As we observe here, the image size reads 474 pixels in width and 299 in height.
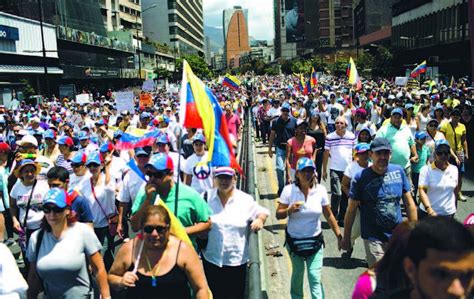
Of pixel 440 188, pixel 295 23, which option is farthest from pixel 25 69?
pixel 295 23

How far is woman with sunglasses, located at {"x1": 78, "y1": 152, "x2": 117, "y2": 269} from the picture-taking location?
6668 millimetres

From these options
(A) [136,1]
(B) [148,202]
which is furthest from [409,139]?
(A) [136,1]

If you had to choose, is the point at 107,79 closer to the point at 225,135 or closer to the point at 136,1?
the point at 136,1

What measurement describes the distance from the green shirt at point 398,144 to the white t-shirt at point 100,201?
4.32 meters

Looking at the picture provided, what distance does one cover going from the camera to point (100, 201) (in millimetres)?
6707

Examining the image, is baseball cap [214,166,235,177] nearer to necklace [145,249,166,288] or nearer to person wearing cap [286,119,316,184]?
necklace [145,249,166,288]

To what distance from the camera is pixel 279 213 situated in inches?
229

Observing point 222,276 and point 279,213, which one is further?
point 279,213

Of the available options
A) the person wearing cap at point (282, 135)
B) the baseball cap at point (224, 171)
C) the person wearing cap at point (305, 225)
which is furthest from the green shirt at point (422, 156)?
the baseball cap at point (224, 171)

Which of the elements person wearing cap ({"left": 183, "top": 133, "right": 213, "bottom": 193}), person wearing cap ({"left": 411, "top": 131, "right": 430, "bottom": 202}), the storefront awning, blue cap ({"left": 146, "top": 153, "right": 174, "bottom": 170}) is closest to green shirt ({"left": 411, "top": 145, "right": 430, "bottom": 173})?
person wearing cap ({"left": 411, "top": 131, "right": 430, "bottom": 202})

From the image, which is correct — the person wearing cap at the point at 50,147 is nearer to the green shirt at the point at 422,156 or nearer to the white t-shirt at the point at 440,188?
the white t-shirt at the point at 440,188

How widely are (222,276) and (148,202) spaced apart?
101cm

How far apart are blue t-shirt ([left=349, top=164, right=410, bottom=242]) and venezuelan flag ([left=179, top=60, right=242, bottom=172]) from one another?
49.5 inches

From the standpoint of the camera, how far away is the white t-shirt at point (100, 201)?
665cm
